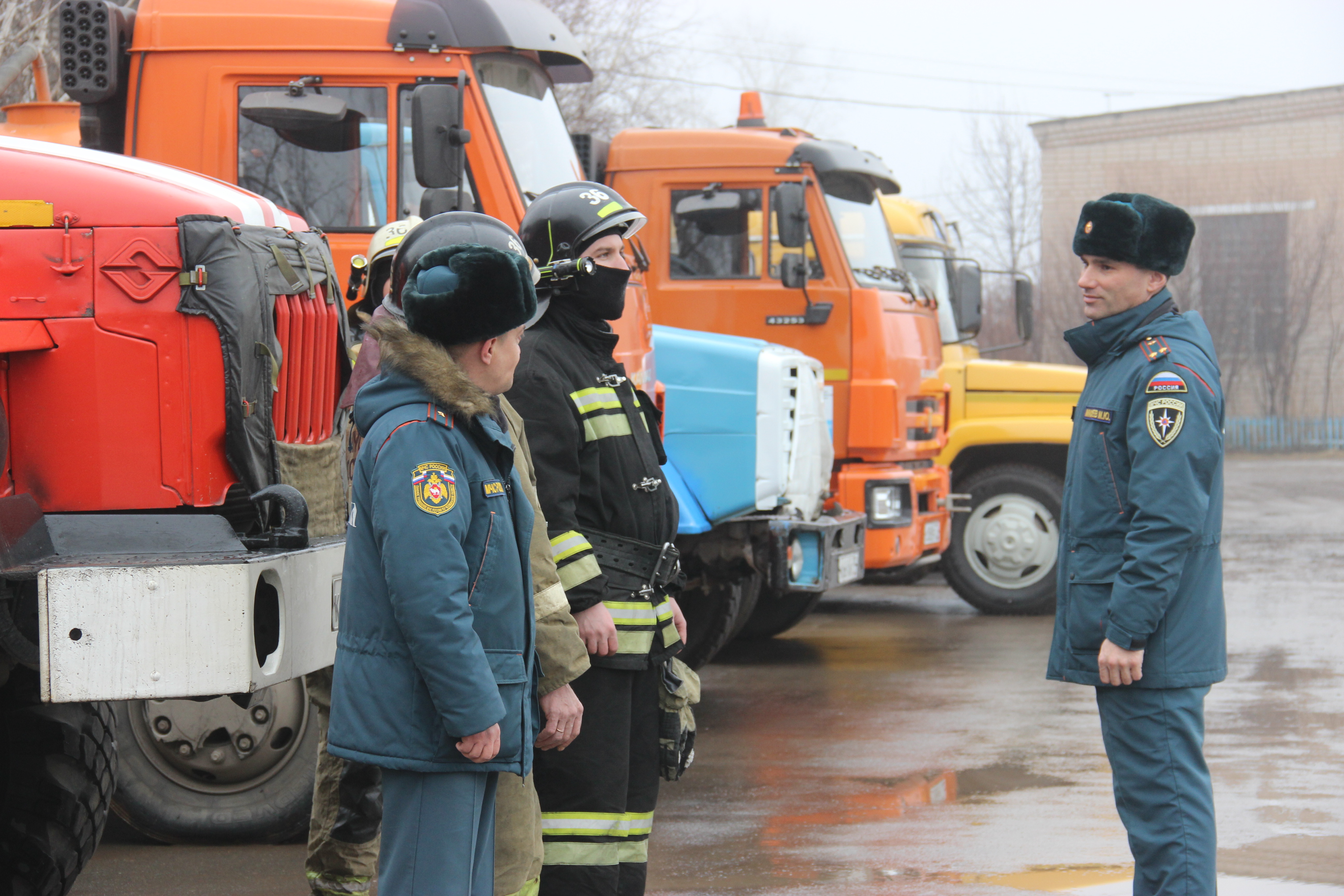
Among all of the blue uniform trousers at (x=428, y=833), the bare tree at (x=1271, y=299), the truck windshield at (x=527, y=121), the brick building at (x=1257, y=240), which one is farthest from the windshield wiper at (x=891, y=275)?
the bare tree at (x=1271, y=299)

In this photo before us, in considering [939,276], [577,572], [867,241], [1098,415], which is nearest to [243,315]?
[577,572]

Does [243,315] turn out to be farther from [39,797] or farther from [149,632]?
[39,797]

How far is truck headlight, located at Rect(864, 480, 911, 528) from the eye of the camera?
8.70 metres

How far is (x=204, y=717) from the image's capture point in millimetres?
4602

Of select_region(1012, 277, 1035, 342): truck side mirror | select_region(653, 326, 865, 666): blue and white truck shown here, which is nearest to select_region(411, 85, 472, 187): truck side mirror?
select_region(653, 326, 865, 666): blue and white truck

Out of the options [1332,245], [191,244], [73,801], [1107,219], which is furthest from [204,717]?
[1332,245]

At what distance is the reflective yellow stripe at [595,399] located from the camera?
11.3ft

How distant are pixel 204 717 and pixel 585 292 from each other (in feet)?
6.86

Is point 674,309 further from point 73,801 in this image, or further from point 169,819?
point 73,801

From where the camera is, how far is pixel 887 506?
28.8 feet

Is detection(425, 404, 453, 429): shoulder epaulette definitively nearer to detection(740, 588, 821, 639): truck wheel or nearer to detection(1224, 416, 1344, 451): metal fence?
detection(740, 588, 821, 639): truck wheel

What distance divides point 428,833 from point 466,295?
104 centimetres

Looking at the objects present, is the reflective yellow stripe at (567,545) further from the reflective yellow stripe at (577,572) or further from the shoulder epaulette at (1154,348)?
the shoulder epaulette at (1154,348)

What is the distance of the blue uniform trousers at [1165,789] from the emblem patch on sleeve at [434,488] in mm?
1897
